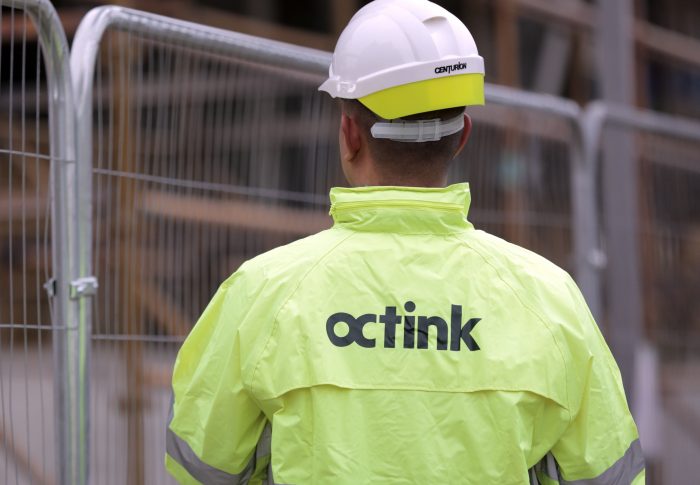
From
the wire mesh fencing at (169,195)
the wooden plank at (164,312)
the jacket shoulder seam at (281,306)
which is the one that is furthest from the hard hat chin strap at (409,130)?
the wooden plank at (164,312)

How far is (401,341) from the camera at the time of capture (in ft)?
6.86

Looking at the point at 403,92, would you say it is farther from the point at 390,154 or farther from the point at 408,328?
the point at 408,328

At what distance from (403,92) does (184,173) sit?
1587 mm

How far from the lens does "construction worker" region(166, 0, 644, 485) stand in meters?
2.04

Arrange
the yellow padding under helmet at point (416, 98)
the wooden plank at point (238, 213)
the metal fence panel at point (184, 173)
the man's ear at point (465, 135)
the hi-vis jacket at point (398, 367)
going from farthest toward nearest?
the wooden plank at point (238, 213) < the metal fence panel at point (184, 173) < the man's ear at point (465, 135) < the yellow padding under helmet at point (416, 98) < the hi-vis jacket at point (398, 367)

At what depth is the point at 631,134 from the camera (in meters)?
5.74

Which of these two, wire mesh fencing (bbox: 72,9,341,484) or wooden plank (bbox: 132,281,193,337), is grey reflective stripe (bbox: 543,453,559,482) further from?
wooden plank (bbox: 132,281,193,337)

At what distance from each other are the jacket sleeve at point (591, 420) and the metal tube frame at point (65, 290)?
118 cm

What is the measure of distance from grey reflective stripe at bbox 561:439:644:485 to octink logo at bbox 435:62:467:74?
29.8 inches

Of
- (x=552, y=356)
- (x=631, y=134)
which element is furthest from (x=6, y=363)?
(x=631, y=134)

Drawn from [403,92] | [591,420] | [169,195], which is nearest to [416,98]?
[403,92]

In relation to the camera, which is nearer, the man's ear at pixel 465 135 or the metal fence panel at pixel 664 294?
the man's ear at pixel 465 135

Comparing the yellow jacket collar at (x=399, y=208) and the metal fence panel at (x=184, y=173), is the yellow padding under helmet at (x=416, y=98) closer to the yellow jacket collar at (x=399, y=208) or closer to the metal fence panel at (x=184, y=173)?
the yellow jacket collar at (x=399, y=208)

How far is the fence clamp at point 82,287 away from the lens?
2.84 metres
